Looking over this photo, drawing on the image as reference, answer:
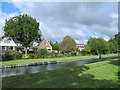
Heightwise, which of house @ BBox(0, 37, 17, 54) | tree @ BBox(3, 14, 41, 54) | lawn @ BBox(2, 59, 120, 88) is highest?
tree @ BBox(3, 14, 41, 54)

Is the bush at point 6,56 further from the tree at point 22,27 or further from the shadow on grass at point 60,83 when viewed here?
the shadow on grass at point 60,83

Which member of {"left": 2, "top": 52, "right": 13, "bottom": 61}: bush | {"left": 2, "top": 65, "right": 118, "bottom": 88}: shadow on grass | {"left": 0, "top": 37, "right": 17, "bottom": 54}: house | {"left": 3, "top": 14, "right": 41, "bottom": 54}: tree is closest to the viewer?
{"left": 2, "top": 65, "right": 118, "bottom": 88}: shadow on grass

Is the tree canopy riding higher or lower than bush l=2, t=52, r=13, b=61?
higher

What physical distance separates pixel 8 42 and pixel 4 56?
19.9 meters

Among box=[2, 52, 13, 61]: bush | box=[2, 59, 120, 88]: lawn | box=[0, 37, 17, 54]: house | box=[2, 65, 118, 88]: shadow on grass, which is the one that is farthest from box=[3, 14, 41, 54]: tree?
box=[2, 65, 118, 88]: shadow on grass

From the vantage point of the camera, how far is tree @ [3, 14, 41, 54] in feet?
126

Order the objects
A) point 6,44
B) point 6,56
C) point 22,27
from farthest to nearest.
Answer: point 6,44
point 22,27
point 6,56

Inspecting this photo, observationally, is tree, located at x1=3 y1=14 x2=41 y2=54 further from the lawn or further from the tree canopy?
the lawn

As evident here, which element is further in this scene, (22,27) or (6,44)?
(6,44)

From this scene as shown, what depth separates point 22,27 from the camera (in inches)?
1556

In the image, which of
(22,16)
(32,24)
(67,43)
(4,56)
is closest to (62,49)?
(67,43)

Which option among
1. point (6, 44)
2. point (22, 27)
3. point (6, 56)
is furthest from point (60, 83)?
point (6, 44)

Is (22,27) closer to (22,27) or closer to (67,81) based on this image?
(22,27)

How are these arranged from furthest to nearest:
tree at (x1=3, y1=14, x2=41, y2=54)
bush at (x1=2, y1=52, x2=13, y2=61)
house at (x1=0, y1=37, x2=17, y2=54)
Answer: house at (x1=0, y1=37, x2=17, y2=54), tree at (x1=3, y1=14, x2=41, y2=54), bush at (x1=2, y1=52, x2=13, y2=61)
